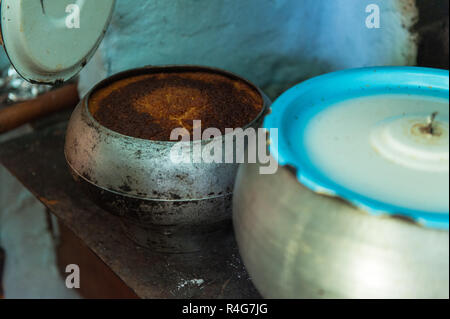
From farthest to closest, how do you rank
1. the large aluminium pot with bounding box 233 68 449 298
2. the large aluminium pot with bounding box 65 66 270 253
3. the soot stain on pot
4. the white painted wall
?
the white painted wall, the soot stain on pot, the large aluminium pot with bounding box 65 66 270 253, the large aluminium pot with bounding box 233 68 449 298

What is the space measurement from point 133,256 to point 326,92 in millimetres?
598

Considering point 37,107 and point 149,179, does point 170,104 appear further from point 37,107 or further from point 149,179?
point 37,107

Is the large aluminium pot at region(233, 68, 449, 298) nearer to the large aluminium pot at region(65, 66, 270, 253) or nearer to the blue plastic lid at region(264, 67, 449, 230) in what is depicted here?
the blue plastic lid at region(264, 67, 449, 230)

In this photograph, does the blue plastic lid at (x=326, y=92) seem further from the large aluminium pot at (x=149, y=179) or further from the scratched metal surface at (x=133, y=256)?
the scratched metal surface at (x=133, y=256)

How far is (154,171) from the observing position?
1.07 meters

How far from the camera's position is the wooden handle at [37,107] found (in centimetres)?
161

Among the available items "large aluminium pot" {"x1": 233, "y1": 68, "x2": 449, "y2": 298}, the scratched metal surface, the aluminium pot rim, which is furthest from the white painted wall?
"large aluminium pot" {"x1": 233, "y1": 68, "x2": 449, "y2": 298}

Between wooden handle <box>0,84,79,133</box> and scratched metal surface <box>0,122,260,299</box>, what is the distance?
117 mm

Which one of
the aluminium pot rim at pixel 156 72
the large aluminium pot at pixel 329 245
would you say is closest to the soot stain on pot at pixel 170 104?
the aluminium pot rim at pixel 156 72

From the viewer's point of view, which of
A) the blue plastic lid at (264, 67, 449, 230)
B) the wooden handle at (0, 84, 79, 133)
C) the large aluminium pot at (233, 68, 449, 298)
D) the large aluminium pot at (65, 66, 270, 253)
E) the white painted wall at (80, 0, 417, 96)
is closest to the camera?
the large aluminium pot at (233, 68, 449, 298)

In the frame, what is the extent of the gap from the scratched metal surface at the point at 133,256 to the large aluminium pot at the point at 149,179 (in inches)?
3.7

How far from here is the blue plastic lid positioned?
808 mm

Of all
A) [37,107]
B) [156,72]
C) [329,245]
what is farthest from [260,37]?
[329,245]
